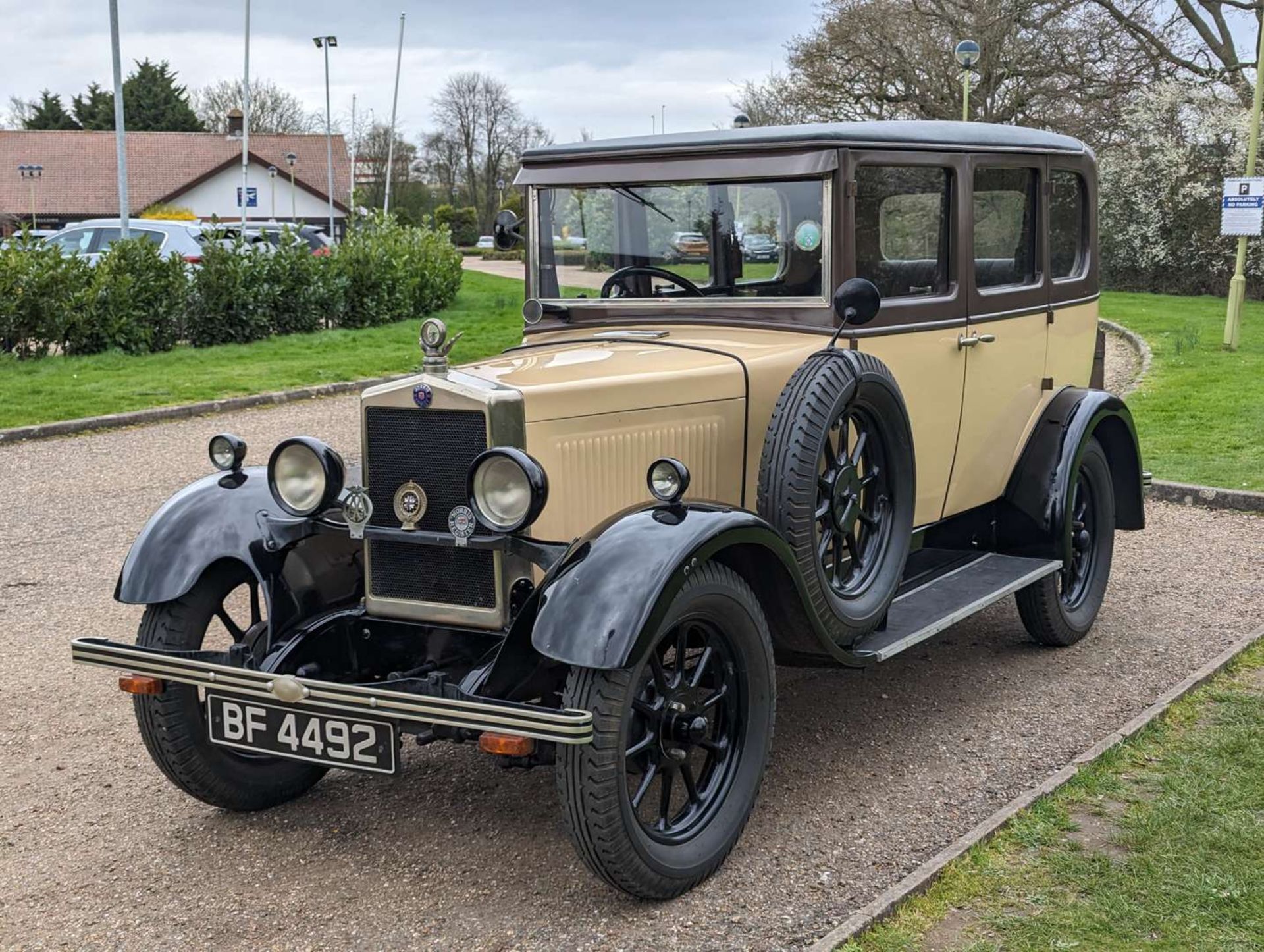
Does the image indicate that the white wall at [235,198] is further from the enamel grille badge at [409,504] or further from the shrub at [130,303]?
the enamel grille badge at [409,504]

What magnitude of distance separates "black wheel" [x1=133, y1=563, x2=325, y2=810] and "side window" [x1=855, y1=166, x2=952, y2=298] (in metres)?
2.48

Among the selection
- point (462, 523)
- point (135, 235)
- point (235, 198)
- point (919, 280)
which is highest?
point (235, 198)

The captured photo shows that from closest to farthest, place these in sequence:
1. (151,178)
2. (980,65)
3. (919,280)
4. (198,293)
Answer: (919,280) < (198,293) < (980,65) < (151,178)

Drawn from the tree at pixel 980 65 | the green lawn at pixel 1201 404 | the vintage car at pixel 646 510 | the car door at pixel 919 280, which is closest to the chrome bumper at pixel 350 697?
the vintage car at pixel 646 510

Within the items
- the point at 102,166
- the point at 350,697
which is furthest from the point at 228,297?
the point at 102,166

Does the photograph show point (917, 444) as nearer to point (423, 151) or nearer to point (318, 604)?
point (318, 604)

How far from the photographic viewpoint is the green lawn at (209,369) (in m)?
12.2

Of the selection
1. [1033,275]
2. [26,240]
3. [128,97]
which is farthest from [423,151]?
[1033,275]

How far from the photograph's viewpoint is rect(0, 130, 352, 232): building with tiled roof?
52.2 meters

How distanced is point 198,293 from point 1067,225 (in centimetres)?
1201

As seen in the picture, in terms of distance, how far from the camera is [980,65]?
28781 millimetres

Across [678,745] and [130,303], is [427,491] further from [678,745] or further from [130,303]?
[130,303]

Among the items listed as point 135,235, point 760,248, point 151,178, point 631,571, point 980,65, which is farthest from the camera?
point 151,178

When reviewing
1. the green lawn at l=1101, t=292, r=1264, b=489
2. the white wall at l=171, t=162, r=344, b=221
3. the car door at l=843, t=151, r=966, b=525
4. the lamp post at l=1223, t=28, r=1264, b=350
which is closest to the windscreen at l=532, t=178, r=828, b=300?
the car door at l=843, t=151, r=966, b=525
